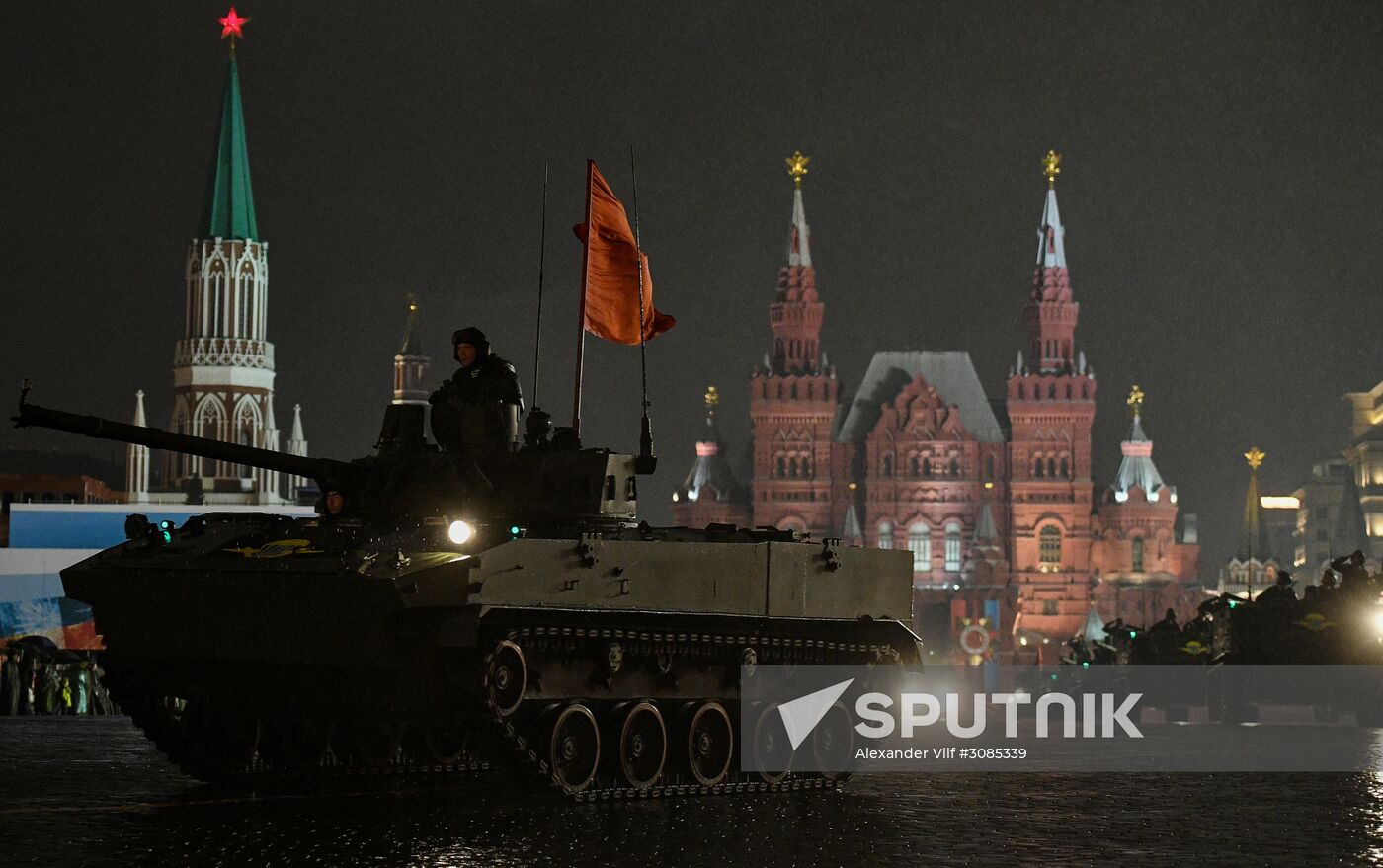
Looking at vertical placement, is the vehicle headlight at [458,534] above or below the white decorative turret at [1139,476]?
below

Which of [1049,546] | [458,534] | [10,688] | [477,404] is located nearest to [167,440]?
[477,404]

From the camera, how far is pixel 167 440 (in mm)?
19344

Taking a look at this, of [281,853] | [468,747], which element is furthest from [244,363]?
[281,853]

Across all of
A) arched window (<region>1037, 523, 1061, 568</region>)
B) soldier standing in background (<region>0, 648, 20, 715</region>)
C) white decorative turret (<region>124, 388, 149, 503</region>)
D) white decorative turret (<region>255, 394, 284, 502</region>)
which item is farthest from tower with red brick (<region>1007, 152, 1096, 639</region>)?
soldier standing in background (<region>0, 648, 20, 715</region>)

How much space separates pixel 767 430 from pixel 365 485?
477ft

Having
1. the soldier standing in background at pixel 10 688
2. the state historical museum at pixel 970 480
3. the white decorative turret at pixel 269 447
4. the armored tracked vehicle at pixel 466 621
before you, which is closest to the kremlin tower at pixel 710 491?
the state historical museum at pixel 970 480

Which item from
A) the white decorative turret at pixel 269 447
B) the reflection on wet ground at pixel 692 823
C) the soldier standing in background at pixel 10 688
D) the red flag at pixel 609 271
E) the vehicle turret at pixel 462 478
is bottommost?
the reflection on wet ground at pixel 692 823

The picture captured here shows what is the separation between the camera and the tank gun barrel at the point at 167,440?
60.4 feet

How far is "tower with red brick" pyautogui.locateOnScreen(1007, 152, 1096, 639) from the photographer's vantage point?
538ft

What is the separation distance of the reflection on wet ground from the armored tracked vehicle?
0.55 metres

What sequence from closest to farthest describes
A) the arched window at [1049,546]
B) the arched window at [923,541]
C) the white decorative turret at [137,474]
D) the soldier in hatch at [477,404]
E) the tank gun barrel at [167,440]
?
the tank gun barrel at [167,440] → the soldier in hatch at [477,404] → the white decorative turret at [137,474] → the arched window at [923,541] → the arched window at [1049,546]

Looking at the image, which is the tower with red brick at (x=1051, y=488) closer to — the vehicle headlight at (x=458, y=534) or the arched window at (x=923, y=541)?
the arched window at (x=923, y=541)

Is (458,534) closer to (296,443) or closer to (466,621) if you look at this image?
(466,621)

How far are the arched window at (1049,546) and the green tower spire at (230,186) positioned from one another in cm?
7608
